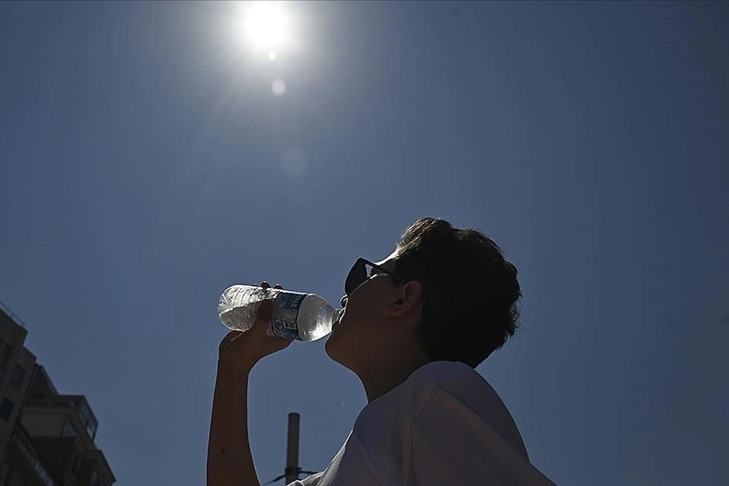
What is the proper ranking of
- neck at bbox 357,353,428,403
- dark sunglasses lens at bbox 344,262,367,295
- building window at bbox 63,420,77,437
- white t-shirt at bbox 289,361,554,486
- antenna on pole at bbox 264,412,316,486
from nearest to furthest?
white t-shirt at bbox 289,361,554,486 → neck at bbox 357,353,428,403 → dark sunglasses lens at bbox 344,262,367,295 → antenna on pole at bbox 264,412,316,486 → building window at bbox 63,420,77,437

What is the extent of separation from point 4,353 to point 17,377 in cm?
220

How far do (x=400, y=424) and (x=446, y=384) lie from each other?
153 mm

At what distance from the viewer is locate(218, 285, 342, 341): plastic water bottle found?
287 centimetres

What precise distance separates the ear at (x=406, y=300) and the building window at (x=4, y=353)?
36.2 meters

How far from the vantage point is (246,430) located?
262 cm

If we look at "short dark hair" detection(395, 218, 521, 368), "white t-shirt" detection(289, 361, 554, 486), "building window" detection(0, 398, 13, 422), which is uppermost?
"building window" detection(0, 398, 13, 422)

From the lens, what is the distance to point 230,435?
2555mm

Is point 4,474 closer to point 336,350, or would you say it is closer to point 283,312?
point 283,312

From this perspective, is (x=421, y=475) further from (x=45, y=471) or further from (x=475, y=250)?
(x=45, y=471)

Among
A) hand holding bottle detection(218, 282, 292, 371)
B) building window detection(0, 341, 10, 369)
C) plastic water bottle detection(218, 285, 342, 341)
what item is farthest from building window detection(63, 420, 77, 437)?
hand holding bottle detection(218, 282, 292, 371)

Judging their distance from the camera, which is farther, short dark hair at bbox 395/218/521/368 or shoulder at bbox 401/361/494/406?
short dark hair at bbox 395/218/521/368

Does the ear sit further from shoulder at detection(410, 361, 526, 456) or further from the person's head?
shoulder at detection(410, 361, 526, 456)

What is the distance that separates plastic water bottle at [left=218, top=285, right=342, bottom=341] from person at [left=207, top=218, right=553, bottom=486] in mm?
69

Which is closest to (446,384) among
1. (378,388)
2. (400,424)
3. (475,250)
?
(400,424)
